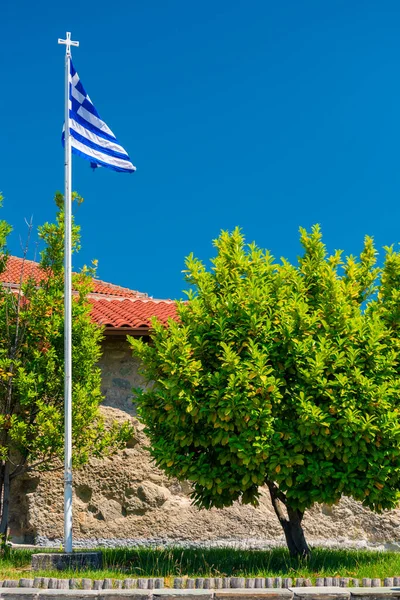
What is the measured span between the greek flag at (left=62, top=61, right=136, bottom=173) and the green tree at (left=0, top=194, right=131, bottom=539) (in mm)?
1186

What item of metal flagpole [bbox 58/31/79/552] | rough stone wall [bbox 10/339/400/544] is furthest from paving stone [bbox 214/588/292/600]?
rough stone wall [bbox 10/339/400/544]

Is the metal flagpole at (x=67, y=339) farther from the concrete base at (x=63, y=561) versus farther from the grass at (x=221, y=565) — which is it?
the grass at (x=221, y=565)

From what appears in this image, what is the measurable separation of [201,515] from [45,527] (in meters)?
2.77

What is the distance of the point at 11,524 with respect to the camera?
12727 millimetres

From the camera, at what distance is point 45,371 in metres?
11.1

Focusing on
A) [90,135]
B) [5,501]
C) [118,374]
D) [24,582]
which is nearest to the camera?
[24,582]

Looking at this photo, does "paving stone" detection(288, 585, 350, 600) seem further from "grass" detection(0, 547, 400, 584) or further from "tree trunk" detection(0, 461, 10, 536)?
"tree trunk" detection(0, 461, 10, 536)

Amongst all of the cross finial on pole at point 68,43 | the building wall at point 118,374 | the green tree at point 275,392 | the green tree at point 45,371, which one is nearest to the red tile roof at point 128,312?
the building wall at point 118,374

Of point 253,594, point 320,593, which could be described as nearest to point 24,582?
point 253,594

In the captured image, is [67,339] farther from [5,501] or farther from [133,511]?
[133,511]

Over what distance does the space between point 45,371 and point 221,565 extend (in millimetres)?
3994

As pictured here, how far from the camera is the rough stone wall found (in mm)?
12438

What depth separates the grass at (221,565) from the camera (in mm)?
8867

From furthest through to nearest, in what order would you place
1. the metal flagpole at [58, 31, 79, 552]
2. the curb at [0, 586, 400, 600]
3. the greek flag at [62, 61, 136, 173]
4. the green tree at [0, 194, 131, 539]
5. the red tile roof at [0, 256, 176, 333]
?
the red tile roof at [0, 256, 176, 333], the greek flag at [62, 61, 136, 173], the green tree at [0, 194, 131, 539], the metal flagpole at [58, 31, 79, 552], the curb at [0, 586, 400, 600]
